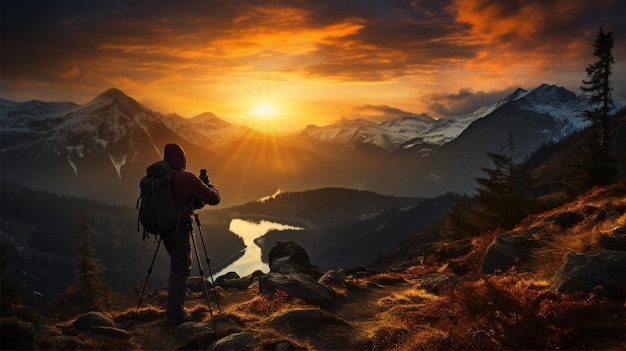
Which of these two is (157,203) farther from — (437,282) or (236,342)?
(437,282)

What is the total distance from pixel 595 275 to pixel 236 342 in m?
9.29

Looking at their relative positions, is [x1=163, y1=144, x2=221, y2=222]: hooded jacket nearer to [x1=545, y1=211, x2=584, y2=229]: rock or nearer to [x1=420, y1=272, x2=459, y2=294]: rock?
[x1=420, y1=272, x2=459, y2=294]: rock

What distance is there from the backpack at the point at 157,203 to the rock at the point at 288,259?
14875 mm

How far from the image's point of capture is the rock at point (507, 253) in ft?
50.0

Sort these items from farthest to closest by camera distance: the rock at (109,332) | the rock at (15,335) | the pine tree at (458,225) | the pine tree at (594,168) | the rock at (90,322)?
the pine tree at (458,225), the pine tree at (594,168), the rock at (90,322), the rock at (109,332), the rock at (15,335)

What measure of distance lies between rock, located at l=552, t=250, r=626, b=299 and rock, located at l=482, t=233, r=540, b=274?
14.5 feet

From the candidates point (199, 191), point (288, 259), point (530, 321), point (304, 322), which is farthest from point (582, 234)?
point (288, 259)

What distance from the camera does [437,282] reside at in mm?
16812

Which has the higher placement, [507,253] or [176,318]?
[507,253]

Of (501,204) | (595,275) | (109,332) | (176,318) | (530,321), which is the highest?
(595,275)

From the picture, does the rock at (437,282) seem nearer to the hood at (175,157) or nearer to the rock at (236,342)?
the rock at (236,342)

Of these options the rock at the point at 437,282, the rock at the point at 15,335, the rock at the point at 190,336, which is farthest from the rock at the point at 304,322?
the rock at the point at 437,282

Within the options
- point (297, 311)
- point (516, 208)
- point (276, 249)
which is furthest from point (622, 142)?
point (297, 311)

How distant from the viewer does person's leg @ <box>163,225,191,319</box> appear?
11.5 m
